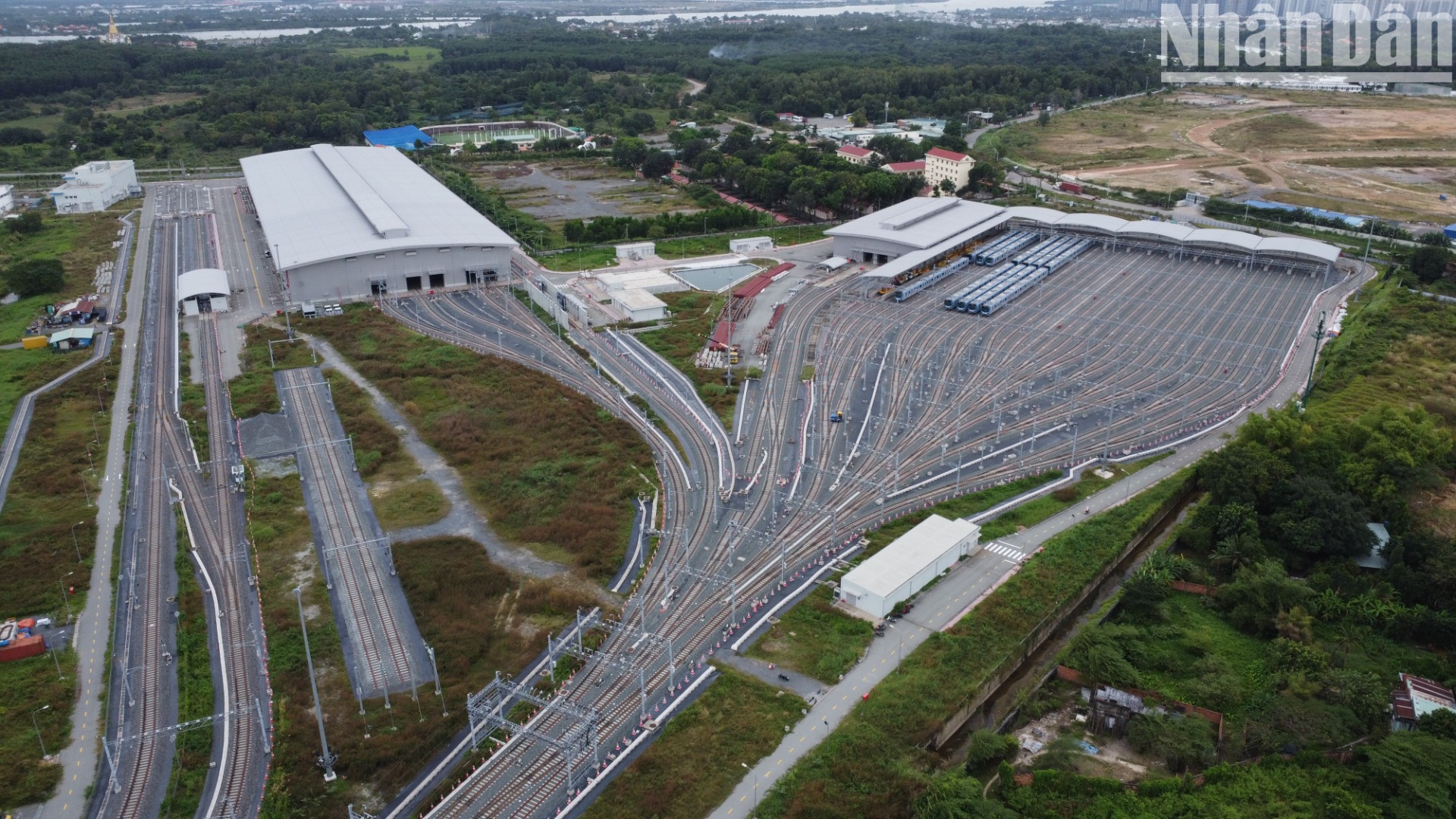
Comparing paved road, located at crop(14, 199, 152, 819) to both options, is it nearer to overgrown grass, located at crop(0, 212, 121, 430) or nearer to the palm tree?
overgrown grass, located at crop(0, 212, 121, 430)

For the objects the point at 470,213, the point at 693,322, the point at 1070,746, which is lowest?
the point at 1070,746

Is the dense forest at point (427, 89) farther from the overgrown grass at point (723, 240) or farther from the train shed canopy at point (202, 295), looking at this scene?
the train shed canopy at point (202, 295)

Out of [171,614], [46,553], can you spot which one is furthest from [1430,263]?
[46,553]

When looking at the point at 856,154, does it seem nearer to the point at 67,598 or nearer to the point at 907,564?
the point at 907,564

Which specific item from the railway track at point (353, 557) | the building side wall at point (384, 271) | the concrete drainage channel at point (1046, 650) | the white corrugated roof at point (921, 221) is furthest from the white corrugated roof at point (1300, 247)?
the railway track at point (353, 557)

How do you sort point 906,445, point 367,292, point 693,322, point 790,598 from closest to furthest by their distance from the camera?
point 790,598, point 906,445, point 693,322, point 367,292

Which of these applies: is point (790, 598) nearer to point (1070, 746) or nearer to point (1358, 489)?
point (1070, 746)

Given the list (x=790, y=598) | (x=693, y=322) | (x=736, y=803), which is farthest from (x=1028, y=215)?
(x=736, y=803)

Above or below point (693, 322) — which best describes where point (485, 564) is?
below
